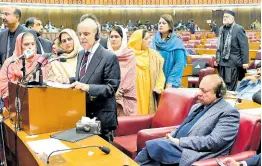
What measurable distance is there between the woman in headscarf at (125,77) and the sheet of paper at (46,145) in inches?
55.7

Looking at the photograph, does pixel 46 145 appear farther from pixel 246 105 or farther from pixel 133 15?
pixel 133 15

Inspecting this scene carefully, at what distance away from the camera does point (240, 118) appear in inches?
103

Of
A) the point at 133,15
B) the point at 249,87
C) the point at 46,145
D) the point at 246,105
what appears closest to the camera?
the point at 46,145

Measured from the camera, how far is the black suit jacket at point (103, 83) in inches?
102

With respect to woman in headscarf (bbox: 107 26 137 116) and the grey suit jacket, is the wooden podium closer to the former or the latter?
the grey suit jacket

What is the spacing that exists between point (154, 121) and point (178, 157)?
0.94 m

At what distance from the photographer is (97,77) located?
260 cm

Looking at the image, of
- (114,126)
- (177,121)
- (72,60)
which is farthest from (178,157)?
(72,60)

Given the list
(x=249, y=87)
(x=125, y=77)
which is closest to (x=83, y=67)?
(x=125, y=77)

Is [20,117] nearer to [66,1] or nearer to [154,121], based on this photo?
[154,121]

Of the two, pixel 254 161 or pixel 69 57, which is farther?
pixel 69 57

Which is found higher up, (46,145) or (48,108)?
→ (48,108)

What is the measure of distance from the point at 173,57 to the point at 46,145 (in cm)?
233

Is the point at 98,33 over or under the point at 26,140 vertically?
over
